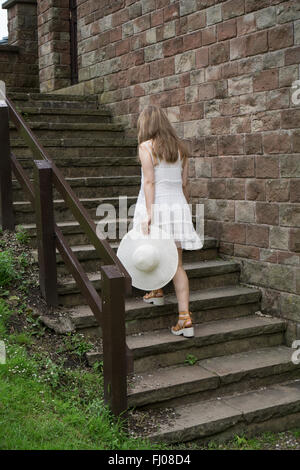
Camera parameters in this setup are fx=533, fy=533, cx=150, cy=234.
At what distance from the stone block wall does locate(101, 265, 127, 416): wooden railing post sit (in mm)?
8609

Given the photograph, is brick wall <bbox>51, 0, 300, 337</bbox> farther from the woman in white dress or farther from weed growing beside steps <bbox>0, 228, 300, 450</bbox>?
weed growing beside steps <bbox>0, 228, 300, 450</bbox>

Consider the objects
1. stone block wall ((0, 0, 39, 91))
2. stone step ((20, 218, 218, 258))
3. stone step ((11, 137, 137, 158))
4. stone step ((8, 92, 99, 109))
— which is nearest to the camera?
stone step ((20, 218, 218, 258))

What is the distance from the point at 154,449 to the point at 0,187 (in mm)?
2872

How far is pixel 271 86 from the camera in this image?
4.74 metres

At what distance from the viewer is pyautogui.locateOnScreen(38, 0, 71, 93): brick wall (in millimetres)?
9125

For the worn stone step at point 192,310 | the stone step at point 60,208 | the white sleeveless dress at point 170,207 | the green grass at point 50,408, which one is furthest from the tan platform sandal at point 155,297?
the stone step at point 60,208

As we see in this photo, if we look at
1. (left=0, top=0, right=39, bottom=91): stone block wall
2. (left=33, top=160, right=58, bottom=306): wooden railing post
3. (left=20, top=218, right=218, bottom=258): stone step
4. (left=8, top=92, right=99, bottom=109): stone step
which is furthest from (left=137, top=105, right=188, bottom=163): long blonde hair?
(left=0, top=0, right=39, bottom=91): stone block wall

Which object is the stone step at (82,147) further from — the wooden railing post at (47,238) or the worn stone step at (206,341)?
the worn stone step at (206,341)

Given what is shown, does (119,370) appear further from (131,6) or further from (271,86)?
(131,6)

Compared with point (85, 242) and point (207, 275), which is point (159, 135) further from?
point (207, 275)

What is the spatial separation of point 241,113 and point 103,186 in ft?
5.86

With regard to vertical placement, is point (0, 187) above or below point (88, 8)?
below
